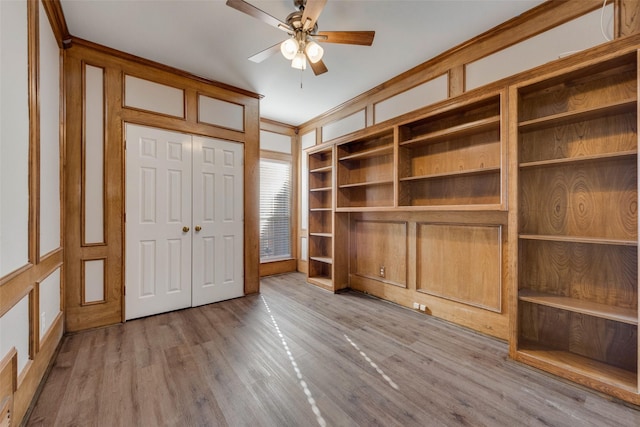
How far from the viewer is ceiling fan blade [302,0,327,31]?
1793 mm

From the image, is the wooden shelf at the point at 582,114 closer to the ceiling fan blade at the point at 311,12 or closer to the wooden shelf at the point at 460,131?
the wooden shelf at the point at 460,131

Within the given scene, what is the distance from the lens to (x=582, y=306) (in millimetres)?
1957

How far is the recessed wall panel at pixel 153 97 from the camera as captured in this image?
3.05 m

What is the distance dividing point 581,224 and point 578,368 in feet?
3.46

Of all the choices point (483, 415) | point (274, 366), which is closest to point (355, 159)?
point (274, 366)

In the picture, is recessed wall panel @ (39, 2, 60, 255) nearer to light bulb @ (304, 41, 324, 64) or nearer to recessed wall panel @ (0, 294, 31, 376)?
recessed wall panel @ (0, 294, 31, 376)

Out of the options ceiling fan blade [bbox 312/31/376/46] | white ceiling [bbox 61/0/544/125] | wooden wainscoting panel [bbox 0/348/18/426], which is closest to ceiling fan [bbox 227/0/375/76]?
ceiling fan blade [bbox 312/31/376/46]

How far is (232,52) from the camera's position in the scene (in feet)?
9.61

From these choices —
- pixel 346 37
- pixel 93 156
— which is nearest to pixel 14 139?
pixel 93 156

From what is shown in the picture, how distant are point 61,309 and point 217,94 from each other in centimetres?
296

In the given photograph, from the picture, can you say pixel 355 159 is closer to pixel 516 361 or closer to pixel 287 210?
pixel 287 210

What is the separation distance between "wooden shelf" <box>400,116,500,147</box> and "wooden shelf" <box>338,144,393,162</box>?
1.01ft

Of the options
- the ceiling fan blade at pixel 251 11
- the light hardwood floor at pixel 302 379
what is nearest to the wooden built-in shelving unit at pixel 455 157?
the light hardwood floor at pixel 302 379

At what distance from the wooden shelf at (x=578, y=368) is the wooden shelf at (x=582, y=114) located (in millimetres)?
1811
